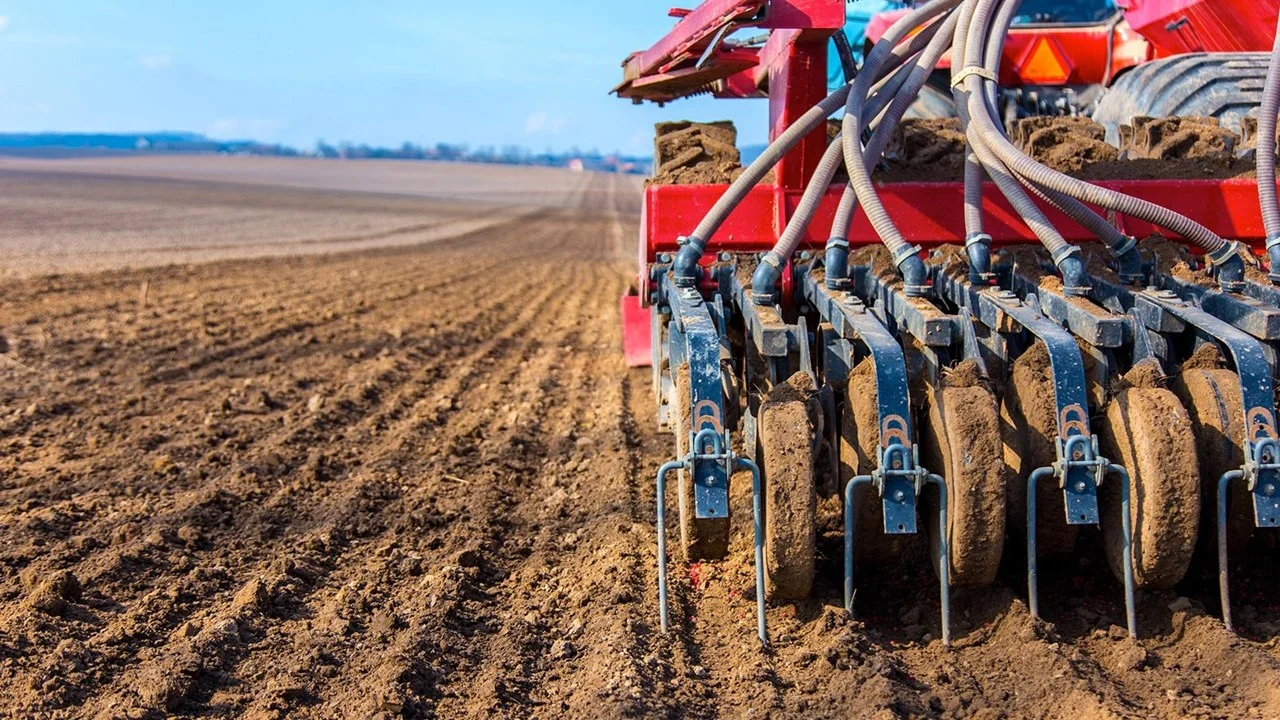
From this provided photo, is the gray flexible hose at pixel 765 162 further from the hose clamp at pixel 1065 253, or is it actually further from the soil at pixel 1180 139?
the soil at pixel 1180 139

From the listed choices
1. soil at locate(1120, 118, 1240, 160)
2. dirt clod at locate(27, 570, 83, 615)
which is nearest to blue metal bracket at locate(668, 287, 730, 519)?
dirt clod at locate(27, 570, 83, 615)

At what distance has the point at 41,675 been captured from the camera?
128 inches

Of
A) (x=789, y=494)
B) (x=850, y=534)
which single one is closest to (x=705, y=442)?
(x=789, y=494)

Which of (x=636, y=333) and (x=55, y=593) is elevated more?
(x=636, y=333)

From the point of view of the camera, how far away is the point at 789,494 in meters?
3.30

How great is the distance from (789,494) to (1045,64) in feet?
17.5

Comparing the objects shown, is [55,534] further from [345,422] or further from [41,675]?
[345,422]

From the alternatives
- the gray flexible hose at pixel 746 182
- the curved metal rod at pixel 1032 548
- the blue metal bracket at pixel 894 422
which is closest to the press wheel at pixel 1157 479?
the curved metal rod at pixel 1032 548

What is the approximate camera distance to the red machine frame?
→ 15.2 feet

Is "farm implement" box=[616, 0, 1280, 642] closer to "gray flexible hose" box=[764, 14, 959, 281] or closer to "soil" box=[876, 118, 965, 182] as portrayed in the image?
"gray flexible hose" box=[764, 14, 959, 281]

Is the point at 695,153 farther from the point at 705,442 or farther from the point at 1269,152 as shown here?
the point at 705,442

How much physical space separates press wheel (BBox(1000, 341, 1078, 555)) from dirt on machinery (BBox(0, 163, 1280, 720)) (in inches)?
9.3

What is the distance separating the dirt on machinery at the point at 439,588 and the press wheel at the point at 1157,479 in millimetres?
211

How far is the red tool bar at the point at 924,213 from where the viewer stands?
4.68 m
